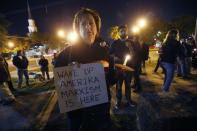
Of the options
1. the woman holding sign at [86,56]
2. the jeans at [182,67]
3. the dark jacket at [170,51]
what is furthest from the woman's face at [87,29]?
the jeans at [182,67]

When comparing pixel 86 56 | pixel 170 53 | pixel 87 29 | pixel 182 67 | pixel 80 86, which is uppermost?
pixel 87 29

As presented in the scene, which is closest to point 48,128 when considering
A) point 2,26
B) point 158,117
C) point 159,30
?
point 158,117

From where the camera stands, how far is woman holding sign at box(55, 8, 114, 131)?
8.11 ft

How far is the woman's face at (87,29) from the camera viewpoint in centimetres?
256

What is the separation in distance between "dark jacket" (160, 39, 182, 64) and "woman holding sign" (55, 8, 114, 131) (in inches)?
181

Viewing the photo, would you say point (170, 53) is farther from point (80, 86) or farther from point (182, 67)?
point (80, 86)

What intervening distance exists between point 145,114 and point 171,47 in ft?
11.4

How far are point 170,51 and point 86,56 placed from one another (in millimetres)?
4956

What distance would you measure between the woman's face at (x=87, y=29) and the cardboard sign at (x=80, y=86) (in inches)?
11.6

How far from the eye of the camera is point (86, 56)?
2.56 meters

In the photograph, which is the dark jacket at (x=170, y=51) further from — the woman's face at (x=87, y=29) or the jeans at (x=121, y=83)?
the woman's face at (x=87, y=29)

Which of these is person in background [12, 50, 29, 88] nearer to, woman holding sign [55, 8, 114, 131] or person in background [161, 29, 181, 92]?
person in background [161, 29, 181, 92]

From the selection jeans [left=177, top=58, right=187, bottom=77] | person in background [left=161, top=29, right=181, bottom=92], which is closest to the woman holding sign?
person in background [left=161, top=29, right=181, bottom=92]

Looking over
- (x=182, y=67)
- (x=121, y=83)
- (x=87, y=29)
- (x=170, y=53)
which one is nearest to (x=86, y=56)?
(x=87, y=29)
